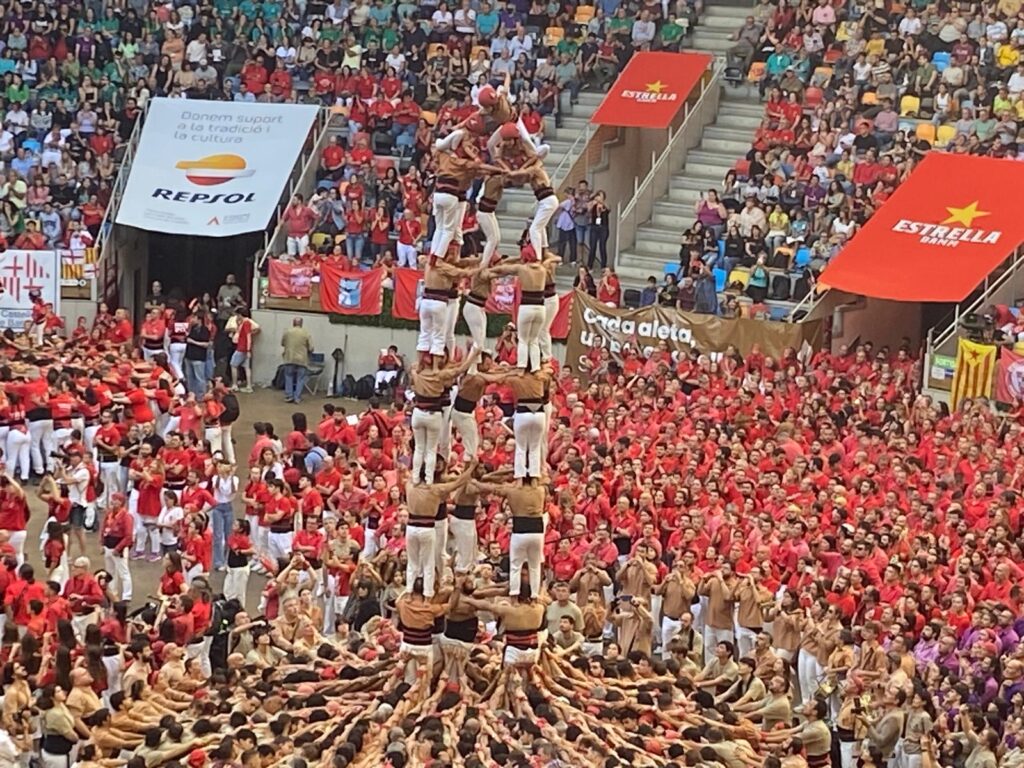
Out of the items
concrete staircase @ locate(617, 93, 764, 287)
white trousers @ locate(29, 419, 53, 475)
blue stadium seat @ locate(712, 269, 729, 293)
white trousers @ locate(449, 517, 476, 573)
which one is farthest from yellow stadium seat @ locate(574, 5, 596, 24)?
white trousers @ locate(449, 517, 476, 573)

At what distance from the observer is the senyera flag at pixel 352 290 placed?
111 ft

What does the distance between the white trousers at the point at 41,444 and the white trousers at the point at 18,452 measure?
89 mm

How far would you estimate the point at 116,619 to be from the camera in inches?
790

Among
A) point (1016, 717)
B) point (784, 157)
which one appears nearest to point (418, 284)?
point (784, 157)

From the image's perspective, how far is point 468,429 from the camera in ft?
59.5

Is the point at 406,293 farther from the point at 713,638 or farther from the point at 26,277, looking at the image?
the point at 713,638

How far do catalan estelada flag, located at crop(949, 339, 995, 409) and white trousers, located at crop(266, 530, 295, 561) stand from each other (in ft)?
32.2

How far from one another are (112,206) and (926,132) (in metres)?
13.5

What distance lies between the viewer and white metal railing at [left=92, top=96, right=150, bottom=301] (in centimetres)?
3591

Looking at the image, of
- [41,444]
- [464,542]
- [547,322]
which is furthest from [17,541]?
[547,322]

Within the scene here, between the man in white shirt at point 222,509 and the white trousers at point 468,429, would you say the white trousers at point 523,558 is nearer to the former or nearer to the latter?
the white trousers at point 468,429

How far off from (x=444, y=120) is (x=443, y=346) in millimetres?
20015

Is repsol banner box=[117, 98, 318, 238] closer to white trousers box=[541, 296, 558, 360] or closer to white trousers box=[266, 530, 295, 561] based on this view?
white trousers box=[266, 530, 295, 561]

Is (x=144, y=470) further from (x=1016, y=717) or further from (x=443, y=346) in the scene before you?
(x=1016, y=717)
